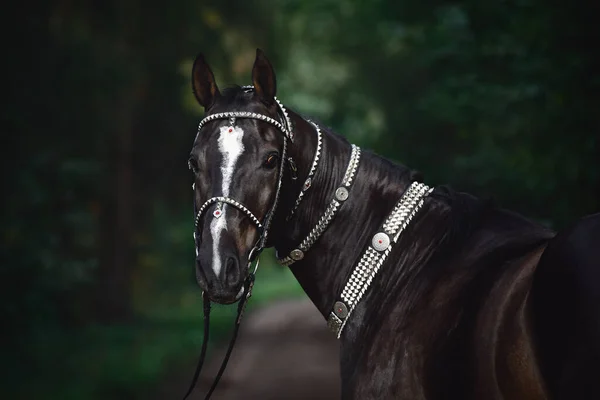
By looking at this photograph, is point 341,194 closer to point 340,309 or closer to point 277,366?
point 340,309

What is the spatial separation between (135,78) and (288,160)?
9.94m

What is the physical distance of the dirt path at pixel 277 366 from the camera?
9266 millimetres

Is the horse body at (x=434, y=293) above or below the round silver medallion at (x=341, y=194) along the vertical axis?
below

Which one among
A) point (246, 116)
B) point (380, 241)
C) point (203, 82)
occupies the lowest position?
point (380, 241)

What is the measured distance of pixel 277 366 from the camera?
11188 millimetres

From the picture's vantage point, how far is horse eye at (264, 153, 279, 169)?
10.6 ft

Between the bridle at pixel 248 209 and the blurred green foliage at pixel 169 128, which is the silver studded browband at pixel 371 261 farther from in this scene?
the blurred green foliage at pixel 169 128

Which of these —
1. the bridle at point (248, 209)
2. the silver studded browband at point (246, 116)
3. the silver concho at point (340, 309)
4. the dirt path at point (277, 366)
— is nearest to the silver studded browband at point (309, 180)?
the bridle at point (248, 209)

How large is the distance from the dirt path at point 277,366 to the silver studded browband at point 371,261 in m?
5.85

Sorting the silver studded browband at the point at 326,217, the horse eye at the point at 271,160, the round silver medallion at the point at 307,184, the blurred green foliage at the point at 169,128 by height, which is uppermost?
the blurred green foliage at the point at 169,128

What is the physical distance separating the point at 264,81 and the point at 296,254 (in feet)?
2.79

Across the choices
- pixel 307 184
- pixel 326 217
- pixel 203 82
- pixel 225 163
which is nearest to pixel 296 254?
pixel 326 217

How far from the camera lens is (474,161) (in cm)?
866

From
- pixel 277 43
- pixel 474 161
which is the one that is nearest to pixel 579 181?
pixel 474 161
